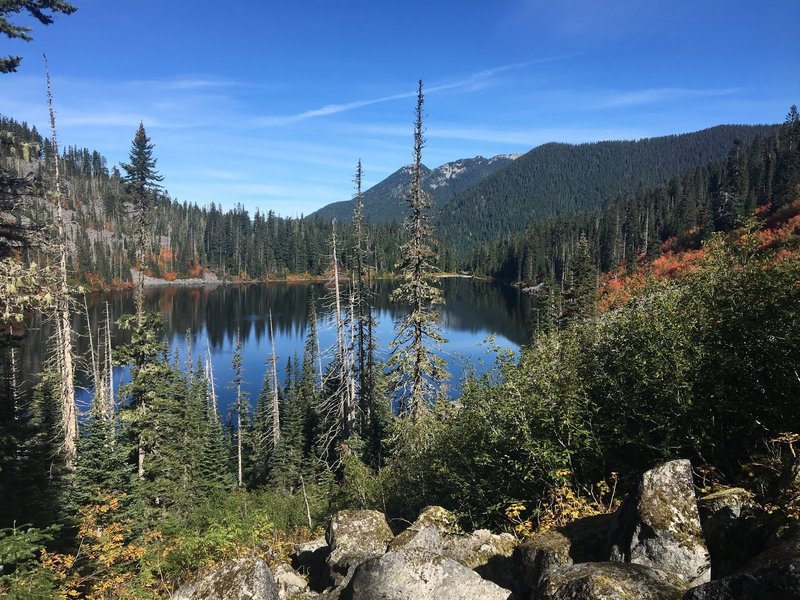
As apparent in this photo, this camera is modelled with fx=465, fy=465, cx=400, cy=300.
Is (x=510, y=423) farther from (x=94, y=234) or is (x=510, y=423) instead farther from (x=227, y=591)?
(x=94, y=234)

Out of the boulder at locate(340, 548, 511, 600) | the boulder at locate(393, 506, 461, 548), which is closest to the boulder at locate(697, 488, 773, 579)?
the boulder at locate(340, 548, 511, 600)

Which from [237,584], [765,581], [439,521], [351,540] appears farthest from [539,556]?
[237,584]

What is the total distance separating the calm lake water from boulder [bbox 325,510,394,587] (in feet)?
96.8

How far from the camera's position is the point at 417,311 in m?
20.9

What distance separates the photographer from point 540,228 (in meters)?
A: 155

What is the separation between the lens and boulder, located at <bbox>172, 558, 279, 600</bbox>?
6738 millimetres

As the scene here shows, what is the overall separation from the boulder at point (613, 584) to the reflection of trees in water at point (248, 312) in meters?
53.1

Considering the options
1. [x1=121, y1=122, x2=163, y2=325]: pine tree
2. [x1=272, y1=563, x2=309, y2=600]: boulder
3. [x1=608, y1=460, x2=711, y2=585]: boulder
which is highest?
[x1=121, y1=122, x2=163, y2=325]: pine tree

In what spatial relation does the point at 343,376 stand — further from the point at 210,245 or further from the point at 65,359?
the point at 210,245

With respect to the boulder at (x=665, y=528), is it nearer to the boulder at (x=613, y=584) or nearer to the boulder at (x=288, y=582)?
the boulder at (x=613, y=584)

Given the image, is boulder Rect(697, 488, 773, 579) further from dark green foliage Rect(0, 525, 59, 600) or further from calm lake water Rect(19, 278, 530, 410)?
calm lake water Rect(19, 278, 530, 410)

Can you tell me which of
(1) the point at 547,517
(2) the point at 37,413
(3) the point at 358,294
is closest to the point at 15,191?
(1) the point at 547,517

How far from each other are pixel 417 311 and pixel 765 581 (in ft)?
59.3

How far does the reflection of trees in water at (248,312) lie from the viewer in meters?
75.5
